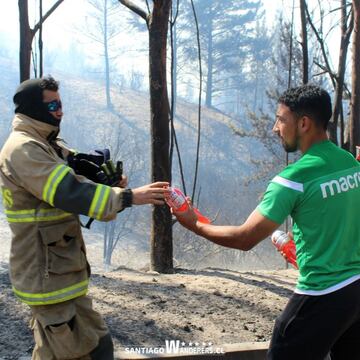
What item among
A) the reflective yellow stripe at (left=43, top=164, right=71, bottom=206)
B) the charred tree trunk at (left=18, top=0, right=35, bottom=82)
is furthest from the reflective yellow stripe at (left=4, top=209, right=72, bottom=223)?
the charred tree trunk at (left=18, top=0, right=35, bottom=82)

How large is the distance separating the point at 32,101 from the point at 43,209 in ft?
1.93

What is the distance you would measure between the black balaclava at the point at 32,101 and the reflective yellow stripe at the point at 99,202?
54cm

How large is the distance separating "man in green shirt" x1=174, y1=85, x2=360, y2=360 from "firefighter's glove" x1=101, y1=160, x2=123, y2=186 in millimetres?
796

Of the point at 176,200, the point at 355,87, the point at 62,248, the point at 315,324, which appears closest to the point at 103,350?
the point at 62,248

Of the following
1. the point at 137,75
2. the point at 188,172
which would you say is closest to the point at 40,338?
the point at 188,172

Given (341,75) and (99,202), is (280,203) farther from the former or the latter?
(341,75)

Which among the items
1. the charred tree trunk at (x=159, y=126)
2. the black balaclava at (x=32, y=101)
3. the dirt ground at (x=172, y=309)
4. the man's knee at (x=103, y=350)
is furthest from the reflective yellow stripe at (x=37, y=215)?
the charred tree trunk at (x=159, y=126)

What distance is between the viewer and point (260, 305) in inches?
191

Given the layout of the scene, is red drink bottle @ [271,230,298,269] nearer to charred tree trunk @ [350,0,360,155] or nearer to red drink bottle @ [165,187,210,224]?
red drink bottle @ [165,187,210,224]

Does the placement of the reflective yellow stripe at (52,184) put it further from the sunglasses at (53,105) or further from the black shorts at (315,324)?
the black shorts at (315,324)

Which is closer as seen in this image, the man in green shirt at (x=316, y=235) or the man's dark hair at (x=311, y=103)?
the man in green shirt at (x=316, y=235)

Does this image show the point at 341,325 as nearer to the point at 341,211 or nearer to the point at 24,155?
the point at 341,211

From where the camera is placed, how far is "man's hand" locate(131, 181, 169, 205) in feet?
8.84

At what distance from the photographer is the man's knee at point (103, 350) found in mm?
2801
